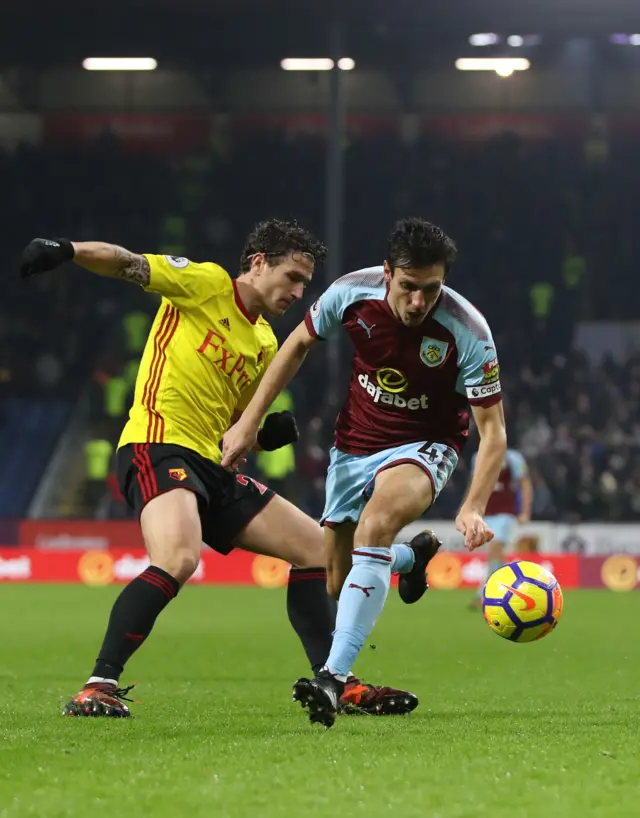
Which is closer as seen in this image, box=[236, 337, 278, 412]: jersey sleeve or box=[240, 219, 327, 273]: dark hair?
box=[240, 219, 327, 273]: dark hair

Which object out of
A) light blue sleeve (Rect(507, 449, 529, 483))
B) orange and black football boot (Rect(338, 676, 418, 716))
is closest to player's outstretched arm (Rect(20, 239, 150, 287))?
orange and black football boot (Rect(338, 676, 418, 716))

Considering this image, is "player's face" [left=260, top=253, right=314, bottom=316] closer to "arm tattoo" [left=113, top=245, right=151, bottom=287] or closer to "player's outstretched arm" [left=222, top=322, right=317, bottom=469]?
"player's outstretched arm" [left=222, top=322, right=317, bottom=469]

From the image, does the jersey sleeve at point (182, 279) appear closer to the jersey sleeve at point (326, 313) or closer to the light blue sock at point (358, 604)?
the jersey sleeve at point (326, 313)

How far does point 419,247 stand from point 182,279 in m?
1.14

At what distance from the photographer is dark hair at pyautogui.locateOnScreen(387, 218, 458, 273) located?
5375 millimetres

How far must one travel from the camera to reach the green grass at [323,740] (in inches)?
143

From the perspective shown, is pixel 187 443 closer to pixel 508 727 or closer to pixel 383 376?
pixel 383 376

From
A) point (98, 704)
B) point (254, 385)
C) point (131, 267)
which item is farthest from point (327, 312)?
point (98, 704)

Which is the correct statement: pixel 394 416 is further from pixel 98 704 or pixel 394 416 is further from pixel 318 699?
pixel 98 704

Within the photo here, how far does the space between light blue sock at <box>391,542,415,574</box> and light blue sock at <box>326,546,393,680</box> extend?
0.29 metres

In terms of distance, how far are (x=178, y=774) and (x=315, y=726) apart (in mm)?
1245

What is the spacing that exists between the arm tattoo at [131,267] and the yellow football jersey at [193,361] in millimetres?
192

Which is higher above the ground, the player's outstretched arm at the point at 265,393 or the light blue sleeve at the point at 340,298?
the light blue sleeve at the point at 340,298

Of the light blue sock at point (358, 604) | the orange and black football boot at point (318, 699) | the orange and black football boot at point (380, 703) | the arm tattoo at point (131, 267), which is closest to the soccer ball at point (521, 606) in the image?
the orange and black football boot at point (380, 703)
